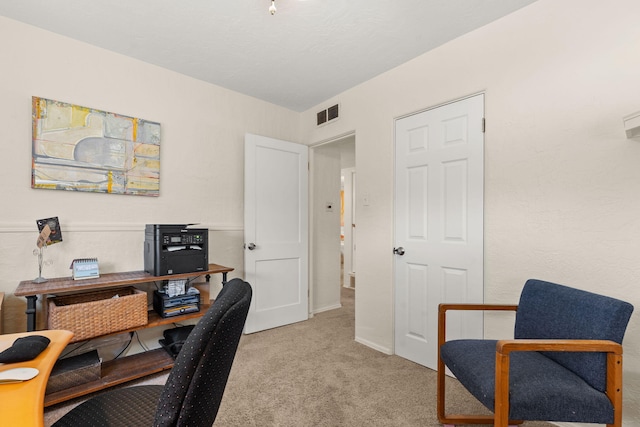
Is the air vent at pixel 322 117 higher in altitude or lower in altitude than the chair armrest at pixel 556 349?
higher

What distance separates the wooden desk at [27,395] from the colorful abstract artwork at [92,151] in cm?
154

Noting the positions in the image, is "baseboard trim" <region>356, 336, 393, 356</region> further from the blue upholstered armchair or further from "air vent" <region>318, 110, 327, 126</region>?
"air vent" <region>318, 110, 327, 126</region>

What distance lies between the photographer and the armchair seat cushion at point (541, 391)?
3.86ft

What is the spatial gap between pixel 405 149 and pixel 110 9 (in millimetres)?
2266

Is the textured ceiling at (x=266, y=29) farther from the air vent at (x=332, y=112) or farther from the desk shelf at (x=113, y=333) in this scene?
the desk shelf at (x=113, y=333)

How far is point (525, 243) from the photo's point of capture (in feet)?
6.21

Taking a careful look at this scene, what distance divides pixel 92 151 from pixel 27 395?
2.05 m

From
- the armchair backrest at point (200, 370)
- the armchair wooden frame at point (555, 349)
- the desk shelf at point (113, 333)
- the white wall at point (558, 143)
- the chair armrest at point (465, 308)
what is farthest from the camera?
the desk shelf at point (113, 333)

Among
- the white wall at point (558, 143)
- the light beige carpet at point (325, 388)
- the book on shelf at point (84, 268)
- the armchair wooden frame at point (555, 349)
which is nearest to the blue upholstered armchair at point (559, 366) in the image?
the armchair wooden frame at point (555, 349)

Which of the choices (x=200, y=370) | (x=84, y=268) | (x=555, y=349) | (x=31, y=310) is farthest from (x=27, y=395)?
(x=555, y=349)

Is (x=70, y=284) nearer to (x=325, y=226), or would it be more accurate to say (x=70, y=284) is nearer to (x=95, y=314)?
(x=95, y=314)

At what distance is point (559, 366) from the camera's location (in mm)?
1408

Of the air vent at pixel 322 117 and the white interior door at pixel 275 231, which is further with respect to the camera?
the air vent at pixel 322 117

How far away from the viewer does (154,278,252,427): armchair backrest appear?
0.63 metres
